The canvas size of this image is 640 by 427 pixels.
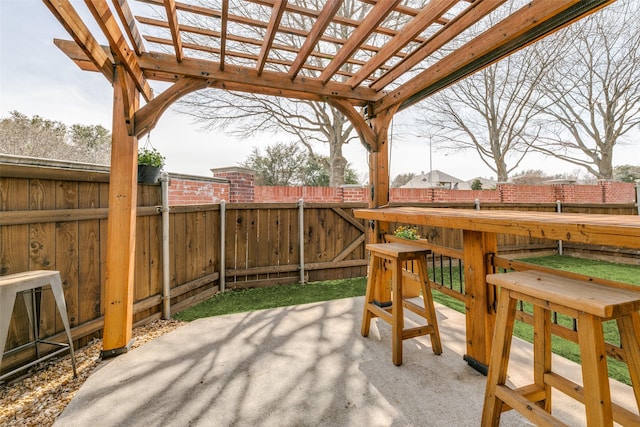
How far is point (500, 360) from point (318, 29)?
7.37 ft

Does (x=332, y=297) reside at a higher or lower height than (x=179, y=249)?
lower

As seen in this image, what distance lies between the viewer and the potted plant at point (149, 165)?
275 cm

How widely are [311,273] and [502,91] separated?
11973 mm

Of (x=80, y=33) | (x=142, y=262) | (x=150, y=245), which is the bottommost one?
(x=142, y=262)

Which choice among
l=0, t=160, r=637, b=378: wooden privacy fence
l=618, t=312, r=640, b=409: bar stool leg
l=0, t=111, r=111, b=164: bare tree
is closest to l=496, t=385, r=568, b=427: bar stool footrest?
l=618, t=312, r=640, b=409: bar stool leg

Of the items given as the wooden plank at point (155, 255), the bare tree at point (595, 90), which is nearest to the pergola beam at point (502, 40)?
the wooden plank at point (155, 255)

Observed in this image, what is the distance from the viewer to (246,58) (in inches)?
97.0

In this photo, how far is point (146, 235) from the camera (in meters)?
2.80

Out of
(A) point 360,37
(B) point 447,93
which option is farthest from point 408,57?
(B) point 447,93

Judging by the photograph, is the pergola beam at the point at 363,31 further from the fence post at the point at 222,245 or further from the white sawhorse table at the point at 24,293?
the white sawhorse table at the point at 24,293

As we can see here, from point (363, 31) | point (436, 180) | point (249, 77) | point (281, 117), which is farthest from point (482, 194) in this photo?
point (436, 180)

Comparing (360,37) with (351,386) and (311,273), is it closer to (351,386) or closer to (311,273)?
(351,386)

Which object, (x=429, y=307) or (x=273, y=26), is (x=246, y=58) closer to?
(x=273, y=26)

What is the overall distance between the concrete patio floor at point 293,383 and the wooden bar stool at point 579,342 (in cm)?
32
